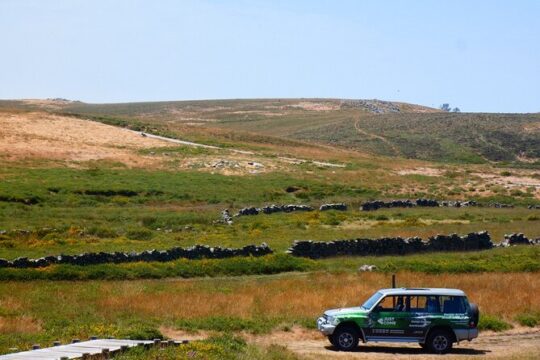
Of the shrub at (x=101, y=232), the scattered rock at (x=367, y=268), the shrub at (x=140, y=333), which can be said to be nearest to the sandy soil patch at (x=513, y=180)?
the shrub at (x=101, y=232)

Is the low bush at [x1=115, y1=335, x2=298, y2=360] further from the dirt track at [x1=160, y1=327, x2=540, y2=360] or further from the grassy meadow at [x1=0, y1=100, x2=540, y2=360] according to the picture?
the dirt track at [x1=160, y1=327, x2=540, y2=360]

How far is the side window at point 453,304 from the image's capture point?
23844 millimetres

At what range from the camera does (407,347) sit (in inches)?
988

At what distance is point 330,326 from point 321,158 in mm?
83870

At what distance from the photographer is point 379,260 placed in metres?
41.4

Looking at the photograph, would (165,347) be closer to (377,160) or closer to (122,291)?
(122,291)

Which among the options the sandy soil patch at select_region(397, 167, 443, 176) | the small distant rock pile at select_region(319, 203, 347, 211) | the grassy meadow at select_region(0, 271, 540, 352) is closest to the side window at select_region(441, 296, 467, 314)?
the grassy meadow at select_region(0, 271, 540, 352)

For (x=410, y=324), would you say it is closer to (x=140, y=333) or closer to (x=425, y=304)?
(x=425, y=304)

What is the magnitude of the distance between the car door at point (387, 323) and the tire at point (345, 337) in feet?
1.17

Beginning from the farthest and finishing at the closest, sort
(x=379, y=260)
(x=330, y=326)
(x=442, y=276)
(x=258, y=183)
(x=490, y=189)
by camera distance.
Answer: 1. (x=490, y=189)
2. (x=258, y=183)
3. (x=379, y=260)
4. (x=442, y=276)
5. (x=330, y=326)

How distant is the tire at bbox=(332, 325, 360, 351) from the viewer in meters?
23.7

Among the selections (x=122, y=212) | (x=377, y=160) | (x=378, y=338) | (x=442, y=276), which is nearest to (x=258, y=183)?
(x=122, y=212)

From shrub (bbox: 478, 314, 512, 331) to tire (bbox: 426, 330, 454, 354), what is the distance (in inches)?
149

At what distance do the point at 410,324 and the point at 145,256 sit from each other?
1716 centimetres
